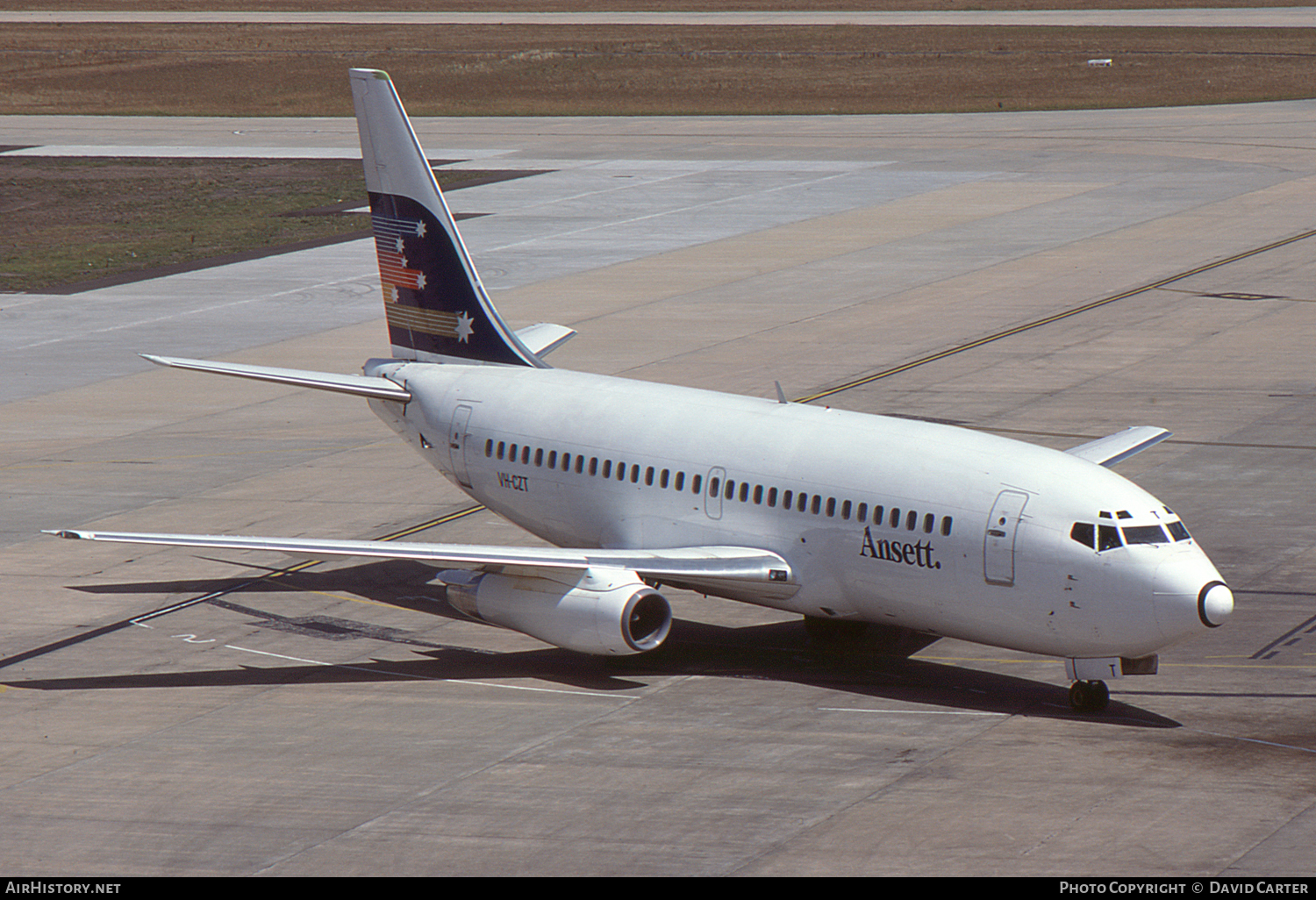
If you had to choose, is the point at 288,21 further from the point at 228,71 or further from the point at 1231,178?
the point at 1231,178

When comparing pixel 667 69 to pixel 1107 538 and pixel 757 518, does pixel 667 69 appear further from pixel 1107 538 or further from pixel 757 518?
pixel 1107 538

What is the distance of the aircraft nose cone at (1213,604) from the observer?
26.6 m

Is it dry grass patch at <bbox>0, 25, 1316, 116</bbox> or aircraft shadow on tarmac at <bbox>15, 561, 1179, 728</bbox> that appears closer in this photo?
aircraft shadow on tarmac at <bbox>15, 561, 1179, 728</bbox>

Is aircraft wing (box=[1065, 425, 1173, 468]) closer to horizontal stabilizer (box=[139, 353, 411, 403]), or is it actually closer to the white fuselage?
the white fuselage

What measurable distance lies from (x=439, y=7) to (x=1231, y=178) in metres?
125

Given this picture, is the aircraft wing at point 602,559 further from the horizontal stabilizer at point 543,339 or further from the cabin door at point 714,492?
the horizontal stabilizer at point 543,339

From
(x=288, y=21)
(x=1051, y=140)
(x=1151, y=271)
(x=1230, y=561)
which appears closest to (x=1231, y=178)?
(x=1051, y=140)

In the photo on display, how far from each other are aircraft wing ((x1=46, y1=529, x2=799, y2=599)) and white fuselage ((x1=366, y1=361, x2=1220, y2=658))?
0.39 metres

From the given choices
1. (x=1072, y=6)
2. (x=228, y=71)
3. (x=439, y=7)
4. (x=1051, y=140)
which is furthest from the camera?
(x=439, y=7)

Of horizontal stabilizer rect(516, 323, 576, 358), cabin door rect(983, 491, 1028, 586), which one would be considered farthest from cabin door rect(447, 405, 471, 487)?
cabin door rect(983, 491, 1028, 586)

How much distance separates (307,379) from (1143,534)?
1688cm

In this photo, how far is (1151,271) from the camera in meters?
67.5

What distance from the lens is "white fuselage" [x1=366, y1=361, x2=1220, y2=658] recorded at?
27.3 metres

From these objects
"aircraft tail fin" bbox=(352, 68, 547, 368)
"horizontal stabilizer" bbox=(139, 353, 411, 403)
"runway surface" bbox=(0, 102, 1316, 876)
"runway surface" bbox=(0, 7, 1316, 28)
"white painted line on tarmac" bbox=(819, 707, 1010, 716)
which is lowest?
"white painted line on tarmac" bbox=(819, 707, 1010, 716)
